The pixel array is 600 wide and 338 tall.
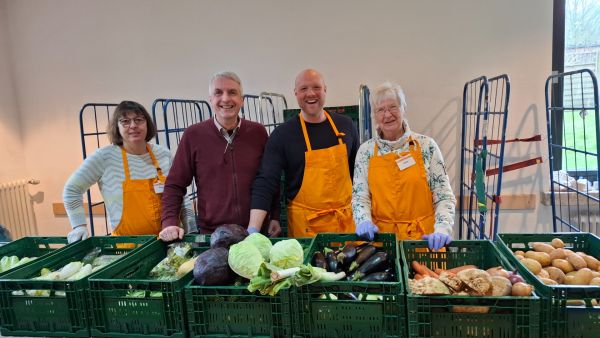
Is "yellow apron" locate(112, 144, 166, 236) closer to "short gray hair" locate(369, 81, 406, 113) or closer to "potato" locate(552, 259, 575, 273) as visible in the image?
"short gray hair" locate(369, 81, 406, 113)

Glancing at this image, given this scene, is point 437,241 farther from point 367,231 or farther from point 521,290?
point 521,290

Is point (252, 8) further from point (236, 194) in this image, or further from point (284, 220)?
point (236, 194)

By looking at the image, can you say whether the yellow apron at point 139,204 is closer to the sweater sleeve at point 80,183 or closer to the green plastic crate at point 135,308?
the sweater sleeve at point 80,183

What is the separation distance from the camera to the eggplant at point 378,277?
133 cm

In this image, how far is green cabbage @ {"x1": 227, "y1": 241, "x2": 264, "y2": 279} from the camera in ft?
4.28

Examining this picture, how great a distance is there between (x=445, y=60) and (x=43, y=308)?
12.4ft

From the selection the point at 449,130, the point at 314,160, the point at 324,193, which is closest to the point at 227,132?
the point at 314,160

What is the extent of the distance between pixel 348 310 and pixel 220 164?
3.96 ft

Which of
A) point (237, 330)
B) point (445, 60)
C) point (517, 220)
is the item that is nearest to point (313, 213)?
point (237, 330)

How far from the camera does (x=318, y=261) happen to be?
4.79 ft

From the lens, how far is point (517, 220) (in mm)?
4055

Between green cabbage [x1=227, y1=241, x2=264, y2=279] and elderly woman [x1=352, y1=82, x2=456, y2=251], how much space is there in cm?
70

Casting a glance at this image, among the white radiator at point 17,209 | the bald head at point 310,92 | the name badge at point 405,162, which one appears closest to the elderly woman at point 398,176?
the name badge at point 405,162

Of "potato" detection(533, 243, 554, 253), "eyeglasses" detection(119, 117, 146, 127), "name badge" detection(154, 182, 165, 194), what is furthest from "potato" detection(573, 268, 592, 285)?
"eyeglasses" detection(119, 117, 146, 127)
